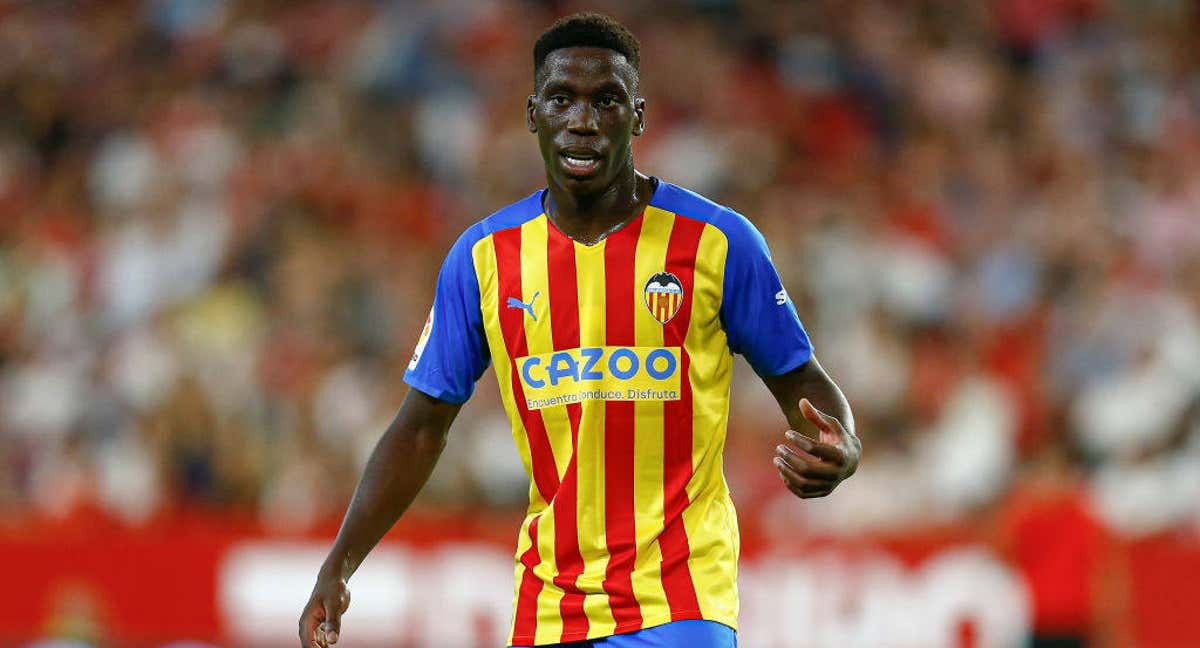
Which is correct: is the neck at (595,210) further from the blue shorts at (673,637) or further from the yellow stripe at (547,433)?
the blue shorts at (673,637)

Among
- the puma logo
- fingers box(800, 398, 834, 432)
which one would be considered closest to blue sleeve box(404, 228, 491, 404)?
the puma logo

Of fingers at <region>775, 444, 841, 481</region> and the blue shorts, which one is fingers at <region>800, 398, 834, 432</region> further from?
the blue shorts

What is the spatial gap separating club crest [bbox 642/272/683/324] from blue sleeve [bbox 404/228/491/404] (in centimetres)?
43

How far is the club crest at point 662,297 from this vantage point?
4293 mm

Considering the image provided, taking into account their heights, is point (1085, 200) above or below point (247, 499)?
above

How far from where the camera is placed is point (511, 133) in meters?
12.6

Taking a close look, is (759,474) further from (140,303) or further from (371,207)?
(140,303)

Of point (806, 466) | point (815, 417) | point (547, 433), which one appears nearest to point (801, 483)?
point (806, 466)

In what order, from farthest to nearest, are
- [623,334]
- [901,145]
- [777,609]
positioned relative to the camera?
[901,145], [777,609], [623,334]

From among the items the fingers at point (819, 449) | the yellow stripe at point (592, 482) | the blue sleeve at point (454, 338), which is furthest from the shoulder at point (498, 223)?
the fingers at point (819, 449)

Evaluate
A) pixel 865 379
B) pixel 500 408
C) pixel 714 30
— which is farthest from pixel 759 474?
pixel 714 30

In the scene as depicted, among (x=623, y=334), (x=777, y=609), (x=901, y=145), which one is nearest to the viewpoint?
(x=623, y=334)

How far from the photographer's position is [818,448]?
13.0 feet

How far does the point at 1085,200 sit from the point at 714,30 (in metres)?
2.93
